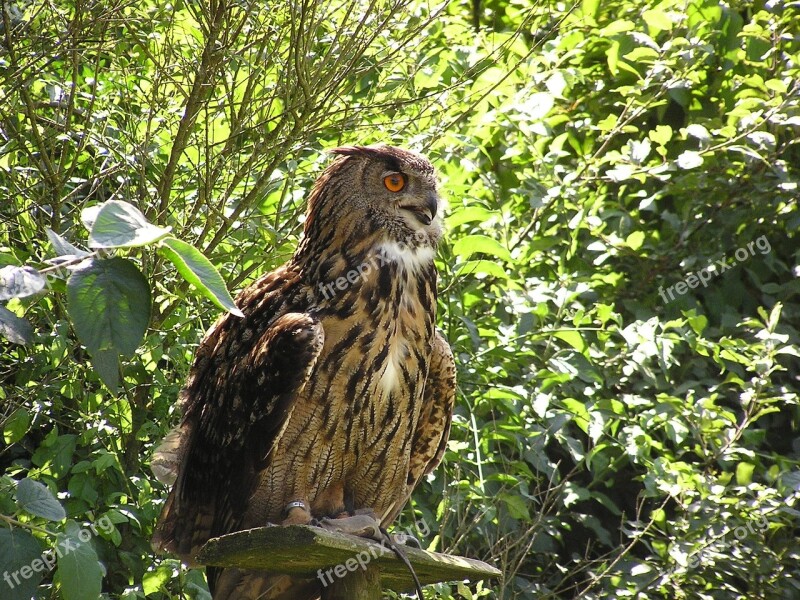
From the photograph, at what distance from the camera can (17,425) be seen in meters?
3.04

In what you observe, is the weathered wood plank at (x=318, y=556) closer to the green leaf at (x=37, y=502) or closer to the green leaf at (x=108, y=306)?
the green leaf at (x=37, y=502)

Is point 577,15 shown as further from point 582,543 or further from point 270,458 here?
point 270,458

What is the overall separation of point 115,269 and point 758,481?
3794 millimetres

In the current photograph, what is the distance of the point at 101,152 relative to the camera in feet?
11.5

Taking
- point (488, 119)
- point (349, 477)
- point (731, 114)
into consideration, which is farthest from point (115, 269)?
point (731, 114)

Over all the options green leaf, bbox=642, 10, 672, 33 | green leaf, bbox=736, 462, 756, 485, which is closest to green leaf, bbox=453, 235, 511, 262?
green leaf, bbox=736, 462, 756, 485

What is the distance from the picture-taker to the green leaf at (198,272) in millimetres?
1204

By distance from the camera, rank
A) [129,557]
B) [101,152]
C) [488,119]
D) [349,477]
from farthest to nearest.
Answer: [488,119], [101,152], [129,557], [349,477]

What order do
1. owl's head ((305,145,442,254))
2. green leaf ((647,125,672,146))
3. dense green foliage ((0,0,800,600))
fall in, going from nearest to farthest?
1. owl's head ((305,145,442,254))
2. dense green foliage ((0,0,800,600))
3. green leaf ((647,125,672,146))

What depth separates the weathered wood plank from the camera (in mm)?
1940

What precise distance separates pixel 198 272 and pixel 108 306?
121 millimetres

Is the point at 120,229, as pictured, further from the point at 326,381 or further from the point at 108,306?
the point at 326,381

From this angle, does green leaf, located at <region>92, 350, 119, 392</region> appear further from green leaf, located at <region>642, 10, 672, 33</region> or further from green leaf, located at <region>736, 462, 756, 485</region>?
green leaf, located at <region>642, 10, 672, 33</region>

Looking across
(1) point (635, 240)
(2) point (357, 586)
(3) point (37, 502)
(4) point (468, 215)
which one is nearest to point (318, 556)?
(2) point (357, 586)
